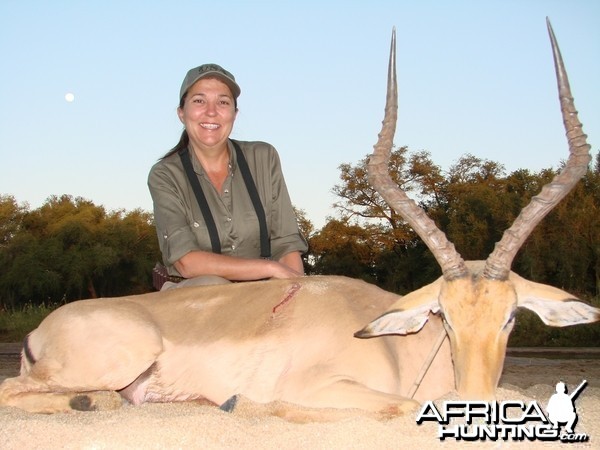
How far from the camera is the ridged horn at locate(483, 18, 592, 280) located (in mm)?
4743

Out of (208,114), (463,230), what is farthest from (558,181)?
(463,230)

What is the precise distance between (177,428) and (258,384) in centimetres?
125

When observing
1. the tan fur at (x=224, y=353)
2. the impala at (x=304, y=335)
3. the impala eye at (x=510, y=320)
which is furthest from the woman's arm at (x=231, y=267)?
the impala eye at (x=510, y=320)

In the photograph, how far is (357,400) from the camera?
179 inches

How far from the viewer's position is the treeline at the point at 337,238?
31.8m

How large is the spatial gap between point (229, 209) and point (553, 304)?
312 cm

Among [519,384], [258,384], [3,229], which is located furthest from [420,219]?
[3,229]

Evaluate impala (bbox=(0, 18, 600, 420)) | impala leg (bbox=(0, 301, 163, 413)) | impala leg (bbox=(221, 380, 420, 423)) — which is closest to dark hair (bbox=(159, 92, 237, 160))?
impala (bbox=(0, 18, 600, 420))

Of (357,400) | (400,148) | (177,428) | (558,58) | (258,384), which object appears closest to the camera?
(177,428)

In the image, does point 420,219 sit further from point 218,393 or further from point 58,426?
point 58,426

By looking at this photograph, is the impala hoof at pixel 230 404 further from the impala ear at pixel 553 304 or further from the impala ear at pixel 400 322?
the impala ear at pixel 553 304

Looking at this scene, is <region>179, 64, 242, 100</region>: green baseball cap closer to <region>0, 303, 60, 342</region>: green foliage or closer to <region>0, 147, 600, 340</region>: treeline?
<region>0, 303, 60, 342</region>: green foliage

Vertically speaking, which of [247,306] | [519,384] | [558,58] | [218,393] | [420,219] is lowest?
[519,384]

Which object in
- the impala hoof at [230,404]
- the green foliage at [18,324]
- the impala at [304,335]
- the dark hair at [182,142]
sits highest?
the dark hair at [182,142]
